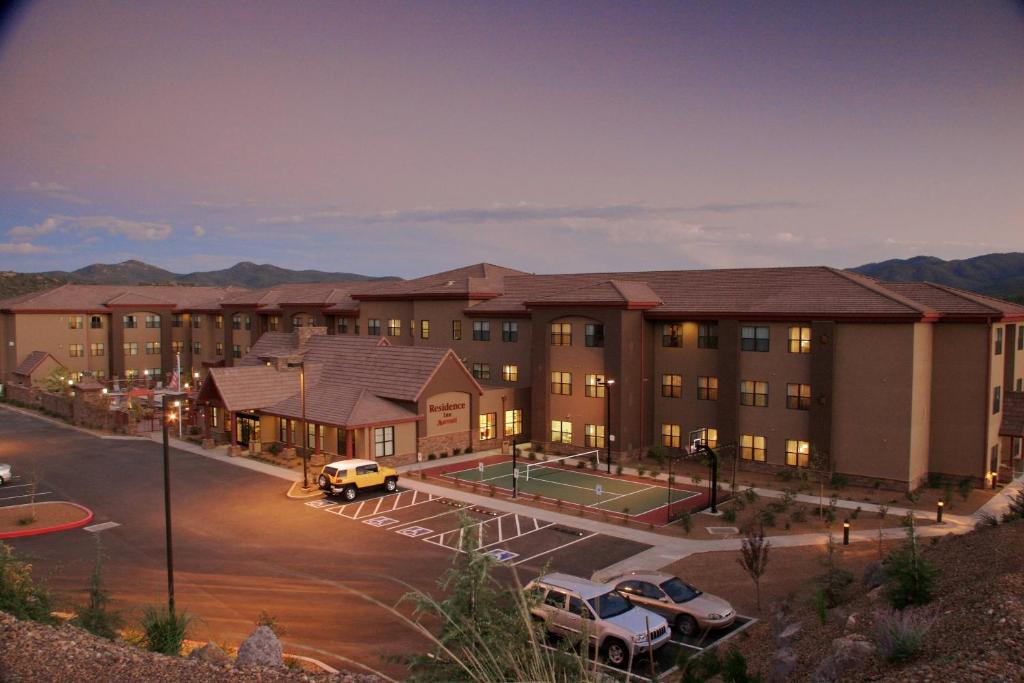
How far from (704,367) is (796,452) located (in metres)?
6.52

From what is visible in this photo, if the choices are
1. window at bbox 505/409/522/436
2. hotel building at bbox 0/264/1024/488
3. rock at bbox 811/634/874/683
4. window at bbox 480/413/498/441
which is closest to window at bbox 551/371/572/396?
hotel building at bbox 0/264/1024/488

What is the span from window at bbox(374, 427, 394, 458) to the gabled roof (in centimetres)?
4688

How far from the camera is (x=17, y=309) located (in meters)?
67.7

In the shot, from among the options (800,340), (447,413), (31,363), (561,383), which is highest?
(800,340)

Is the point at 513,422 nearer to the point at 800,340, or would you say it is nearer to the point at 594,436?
the point at 594,436

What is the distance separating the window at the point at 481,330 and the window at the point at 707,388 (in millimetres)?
15617

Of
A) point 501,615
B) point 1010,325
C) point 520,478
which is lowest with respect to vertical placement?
point 520,478

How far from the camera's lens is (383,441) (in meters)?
37.7

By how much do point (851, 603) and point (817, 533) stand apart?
1132 centimetres

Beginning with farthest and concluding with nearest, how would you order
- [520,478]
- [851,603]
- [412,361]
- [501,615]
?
[412,361]
[520,478]
[851,603]
[501,615]

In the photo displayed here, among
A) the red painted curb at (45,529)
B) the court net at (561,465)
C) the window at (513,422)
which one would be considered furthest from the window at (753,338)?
the red painted curb at (45,529)

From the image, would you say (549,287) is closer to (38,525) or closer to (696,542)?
(696,542)

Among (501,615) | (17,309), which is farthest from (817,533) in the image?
(17,309)

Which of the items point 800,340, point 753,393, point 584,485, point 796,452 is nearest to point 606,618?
point 584,485
